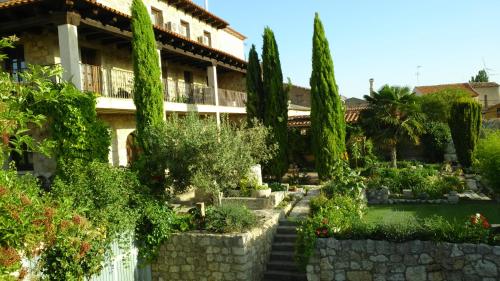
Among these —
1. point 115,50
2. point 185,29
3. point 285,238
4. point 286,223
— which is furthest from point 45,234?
point 185,29

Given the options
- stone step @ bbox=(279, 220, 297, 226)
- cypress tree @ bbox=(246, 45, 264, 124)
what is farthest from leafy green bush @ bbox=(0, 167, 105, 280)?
cypress tree @ bbox=(246, 45, 264, 124)

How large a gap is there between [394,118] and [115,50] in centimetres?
1367

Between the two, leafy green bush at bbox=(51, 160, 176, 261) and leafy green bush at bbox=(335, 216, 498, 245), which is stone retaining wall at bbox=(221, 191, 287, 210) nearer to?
leafy green bush at bbox=(51, 160, 176, 261)

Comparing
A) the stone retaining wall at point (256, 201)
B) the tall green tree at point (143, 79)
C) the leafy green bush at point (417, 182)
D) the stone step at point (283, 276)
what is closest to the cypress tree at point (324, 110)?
the leafy green bush at point (417, 182)

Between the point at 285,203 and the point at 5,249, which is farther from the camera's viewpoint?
the point at 285,203

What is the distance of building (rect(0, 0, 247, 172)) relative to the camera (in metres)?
11.9

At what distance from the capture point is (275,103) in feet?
58.4

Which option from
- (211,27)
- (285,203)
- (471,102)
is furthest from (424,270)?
(211,27)

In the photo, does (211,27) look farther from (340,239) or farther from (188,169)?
(340,239)

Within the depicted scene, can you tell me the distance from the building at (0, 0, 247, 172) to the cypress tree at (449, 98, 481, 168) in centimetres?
1193

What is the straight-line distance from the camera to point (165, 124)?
11.3 meters

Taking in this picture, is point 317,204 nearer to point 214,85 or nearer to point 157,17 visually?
point 214,85

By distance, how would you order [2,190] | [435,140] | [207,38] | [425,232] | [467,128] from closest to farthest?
[2,190], [425,232], [467,128], [435,140], [207,38]

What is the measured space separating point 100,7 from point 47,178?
5837 millimetres
